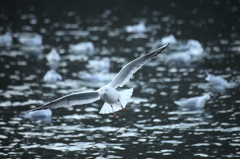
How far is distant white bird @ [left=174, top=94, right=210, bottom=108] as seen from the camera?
14.7m

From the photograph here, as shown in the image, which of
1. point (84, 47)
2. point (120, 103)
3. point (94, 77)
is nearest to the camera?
point (120, 103)

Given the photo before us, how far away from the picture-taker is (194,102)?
14773mm

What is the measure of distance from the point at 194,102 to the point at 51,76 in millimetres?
5904

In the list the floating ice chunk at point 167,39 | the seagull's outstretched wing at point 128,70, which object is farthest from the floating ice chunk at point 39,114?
the floating ice chunk at point 167,39

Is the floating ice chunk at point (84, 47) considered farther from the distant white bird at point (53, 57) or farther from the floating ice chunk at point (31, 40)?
the floating ice chunk at point (31, 40)

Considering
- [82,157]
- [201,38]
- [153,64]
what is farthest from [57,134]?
[201,38]

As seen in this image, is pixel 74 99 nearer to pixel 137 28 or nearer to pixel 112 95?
pixel 112 95

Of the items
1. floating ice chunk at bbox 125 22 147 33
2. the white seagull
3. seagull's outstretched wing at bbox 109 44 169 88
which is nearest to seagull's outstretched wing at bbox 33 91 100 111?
the white seagull

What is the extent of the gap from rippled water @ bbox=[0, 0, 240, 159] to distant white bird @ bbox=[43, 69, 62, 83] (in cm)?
21

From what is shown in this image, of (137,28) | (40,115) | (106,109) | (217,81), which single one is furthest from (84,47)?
(106,109)

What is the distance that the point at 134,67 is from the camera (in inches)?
475

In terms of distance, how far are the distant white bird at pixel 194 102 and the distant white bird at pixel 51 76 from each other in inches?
208

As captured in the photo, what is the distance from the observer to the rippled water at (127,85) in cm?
1210

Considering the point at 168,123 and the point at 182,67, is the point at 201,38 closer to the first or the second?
the point at 182,67
